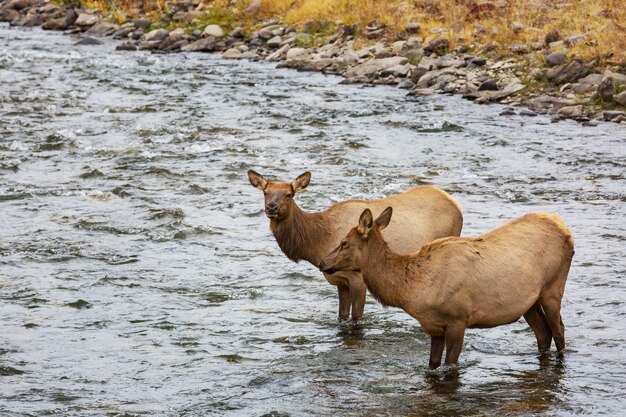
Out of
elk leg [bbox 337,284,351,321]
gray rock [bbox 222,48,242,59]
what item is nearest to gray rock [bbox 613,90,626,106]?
elk leg [bbox 337,284,351,321]

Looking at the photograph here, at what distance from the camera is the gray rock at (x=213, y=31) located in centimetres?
3881

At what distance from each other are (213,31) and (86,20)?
802 cm

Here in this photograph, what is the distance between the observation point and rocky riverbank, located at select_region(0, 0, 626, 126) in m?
24.6

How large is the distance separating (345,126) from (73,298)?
12191 millimetres

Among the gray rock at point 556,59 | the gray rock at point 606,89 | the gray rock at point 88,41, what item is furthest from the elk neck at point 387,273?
the gray rock at point 88,41

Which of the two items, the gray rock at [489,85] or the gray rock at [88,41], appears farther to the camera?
the gray rock at [88,41]

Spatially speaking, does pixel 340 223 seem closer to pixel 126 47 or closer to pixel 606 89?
pixel 606 89

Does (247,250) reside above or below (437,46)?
below

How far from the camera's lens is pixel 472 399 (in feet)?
32.0

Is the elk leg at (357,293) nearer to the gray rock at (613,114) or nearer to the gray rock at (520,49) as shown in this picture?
the gray rock at (613,114)

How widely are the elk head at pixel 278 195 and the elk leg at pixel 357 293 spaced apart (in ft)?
3.82

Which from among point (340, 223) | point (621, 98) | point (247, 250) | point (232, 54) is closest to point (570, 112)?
point (621, 98)

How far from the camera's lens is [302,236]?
12094mm

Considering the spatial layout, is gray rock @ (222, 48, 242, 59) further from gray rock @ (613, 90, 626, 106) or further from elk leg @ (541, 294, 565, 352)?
elk leg @ (541, 294, 565, 352)
